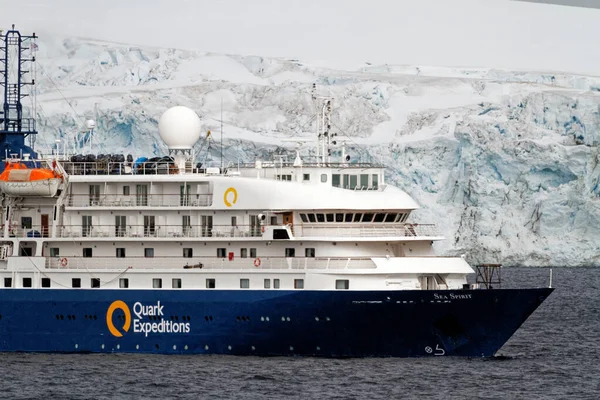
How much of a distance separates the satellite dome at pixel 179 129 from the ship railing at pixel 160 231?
2976 mm

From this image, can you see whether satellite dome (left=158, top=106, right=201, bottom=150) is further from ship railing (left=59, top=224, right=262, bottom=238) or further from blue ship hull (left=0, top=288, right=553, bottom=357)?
blue ship hull (left=0, top=288, right=553, bottom=357)

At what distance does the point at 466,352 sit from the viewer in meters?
31.3

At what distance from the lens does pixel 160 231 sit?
33062 mm

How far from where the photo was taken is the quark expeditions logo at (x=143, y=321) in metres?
32.1

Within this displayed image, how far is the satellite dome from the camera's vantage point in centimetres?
3509

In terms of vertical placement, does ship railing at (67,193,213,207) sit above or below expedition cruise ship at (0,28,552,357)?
above

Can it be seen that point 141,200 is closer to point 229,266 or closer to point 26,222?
point 229,266

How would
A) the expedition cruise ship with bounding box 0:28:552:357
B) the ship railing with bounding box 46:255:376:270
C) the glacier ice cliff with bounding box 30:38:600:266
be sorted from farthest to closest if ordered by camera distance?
the glacier ice cliff with bounding box 30:38:600:266 → the ship railing with bounding box 46:255:376:270 → the expedition cruise ship with bounding box 0:28:552:357

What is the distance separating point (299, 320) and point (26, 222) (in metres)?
8.54

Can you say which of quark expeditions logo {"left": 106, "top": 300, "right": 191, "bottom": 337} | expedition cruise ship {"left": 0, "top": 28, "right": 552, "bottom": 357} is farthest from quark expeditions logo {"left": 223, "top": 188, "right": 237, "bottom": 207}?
quark expeditions logo {"left": 106, "top": 300, "right": 191, "bottom": 337}

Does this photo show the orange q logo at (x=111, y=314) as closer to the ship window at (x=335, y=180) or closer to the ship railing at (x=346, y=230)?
the ship railing at (x=346, y=230)

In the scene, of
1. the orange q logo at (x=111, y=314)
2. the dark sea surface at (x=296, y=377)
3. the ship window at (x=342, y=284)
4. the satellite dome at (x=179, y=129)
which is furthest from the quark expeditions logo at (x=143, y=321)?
the satellite dome at (x=179, y=129)

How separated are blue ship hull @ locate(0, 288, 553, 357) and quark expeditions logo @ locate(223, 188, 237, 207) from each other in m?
2.33

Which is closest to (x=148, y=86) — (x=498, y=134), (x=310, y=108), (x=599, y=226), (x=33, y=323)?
(x=310, y=108)
